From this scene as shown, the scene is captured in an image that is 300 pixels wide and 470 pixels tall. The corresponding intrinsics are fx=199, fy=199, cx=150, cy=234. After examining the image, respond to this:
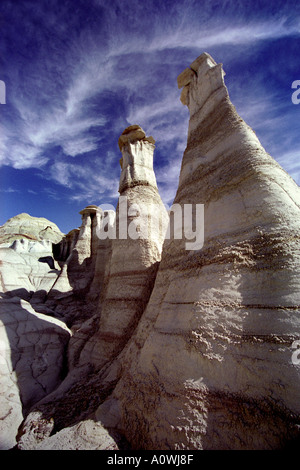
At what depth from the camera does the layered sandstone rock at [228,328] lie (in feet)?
5.93

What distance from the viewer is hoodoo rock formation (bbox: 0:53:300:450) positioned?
6.21 ft

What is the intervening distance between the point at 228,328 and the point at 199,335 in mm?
385

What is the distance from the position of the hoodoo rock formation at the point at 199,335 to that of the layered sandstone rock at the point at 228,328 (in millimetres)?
12

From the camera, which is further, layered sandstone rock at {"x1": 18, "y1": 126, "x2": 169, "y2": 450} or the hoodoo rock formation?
layered sandstone rock at {"x1": 18, "y1": 126, "x2": 169, "y2": 450}

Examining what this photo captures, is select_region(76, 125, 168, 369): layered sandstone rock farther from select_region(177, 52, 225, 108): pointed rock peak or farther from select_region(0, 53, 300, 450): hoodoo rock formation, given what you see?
select_region(177, 52, 225, 108): pointed rock peak

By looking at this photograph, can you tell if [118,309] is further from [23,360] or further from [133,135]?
[133,135]

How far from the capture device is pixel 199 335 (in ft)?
8.00

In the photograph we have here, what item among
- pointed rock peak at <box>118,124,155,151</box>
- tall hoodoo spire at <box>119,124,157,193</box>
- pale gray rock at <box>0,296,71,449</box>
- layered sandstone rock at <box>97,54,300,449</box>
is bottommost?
pale gray rock at <box>0,296,71,449</box>

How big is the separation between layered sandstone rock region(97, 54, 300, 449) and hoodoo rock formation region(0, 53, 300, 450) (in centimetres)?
1

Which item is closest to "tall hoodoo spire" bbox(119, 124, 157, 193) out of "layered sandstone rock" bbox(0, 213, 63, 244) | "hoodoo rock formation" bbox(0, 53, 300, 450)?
"hoodoo rock formation" bbox(0, 53, 300, 450)

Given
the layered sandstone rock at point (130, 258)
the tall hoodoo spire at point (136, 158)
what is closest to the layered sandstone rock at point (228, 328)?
the layered sandstone rock at point (130, 258)
